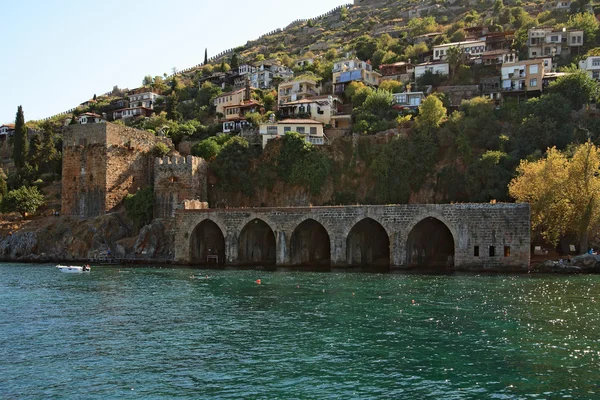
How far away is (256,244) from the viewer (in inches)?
2406

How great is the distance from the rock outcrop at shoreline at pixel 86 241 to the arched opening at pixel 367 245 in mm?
19280

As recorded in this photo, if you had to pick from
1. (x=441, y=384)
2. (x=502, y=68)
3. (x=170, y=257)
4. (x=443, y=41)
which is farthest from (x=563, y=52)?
(x=441, y=384)

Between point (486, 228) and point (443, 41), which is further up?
point (443, 41)

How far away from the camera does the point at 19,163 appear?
89.1 metres

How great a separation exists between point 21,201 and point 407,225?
4855 cm

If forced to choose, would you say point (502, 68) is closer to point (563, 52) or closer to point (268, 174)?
point (563, 52)

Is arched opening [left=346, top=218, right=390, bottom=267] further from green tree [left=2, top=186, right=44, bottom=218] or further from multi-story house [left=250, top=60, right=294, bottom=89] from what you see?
multi-story house [left=250, top=60, right=294, bottom=89]

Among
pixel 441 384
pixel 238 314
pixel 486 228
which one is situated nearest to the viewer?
pixel 441 384

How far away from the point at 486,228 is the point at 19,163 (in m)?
69.9

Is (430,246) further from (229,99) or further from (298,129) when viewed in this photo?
(229,99)

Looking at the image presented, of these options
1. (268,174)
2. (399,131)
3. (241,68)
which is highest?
(241,68)

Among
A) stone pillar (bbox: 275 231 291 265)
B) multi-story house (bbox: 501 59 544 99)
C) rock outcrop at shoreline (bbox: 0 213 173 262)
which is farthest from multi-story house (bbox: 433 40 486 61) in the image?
rock outcrop at shoreline (bbox: 0 213 173 262)

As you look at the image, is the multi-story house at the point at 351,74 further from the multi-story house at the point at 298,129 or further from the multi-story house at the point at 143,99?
the multi-story house at the point at 143,99

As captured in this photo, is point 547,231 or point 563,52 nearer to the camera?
point 547,231
